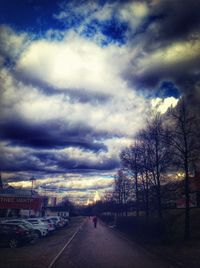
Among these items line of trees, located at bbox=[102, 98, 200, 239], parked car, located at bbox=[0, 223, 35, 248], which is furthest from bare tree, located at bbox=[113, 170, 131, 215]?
parked car, located at bbox=[0, 223, 35, 248]

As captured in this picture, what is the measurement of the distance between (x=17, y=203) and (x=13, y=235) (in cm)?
3758

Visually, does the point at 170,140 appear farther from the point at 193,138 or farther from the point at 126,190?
the point at 126,190

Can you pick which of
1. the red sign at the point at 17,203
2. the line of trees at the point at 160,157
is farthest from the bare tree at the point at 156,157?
the red sign at the point at 17,203

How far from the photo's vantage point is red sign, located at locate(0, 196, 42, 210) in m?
51.3

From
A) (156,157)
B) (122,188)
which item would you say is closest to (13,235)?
(156,157)

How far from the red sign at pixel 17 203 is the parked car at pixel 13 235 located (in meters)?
34.5

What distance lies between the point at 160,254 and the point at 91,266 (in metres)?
4.64

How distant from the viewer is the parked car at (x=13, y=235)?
59.9ft

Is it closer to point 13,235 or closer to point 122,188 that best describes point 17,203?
point 122,188

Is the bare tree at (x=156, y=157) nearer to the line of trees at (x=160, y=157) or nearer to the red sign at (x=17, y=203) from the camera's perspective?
the line of trees at (x=160, y=157)

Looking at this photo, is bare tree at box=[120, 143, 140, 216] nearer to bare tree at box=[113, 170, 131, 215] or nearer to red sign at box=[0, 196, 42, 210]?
bare tree at box=[113, 170, 131, 215]

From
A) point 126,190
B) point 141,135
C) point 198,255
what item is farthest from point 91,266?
point 126,190

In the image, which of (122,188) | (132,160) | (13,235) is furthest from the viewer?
(122,188)

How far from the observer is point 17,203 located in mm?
53781
